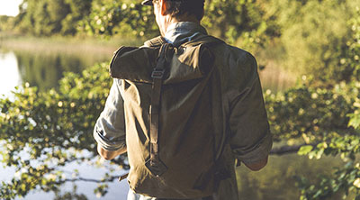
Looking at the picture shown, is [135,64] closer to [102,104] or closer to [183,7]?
[183,7]

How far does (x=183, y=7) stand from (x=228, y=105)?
45 centimetres

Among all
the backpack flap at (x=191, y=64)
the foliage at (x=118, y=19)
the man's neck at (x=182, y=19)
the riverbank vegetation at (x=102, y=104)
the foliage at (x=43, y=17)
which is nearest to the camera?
the backpack flap at (x=191, y=64)

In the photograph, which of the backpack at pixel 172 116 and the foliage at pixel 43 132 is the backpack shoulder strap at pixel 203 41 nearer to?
the backpack at pixel 172 116

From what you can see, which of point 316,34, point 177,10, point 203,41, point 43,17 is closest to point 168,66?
point 203,41

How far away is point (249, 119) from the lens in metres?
1.69

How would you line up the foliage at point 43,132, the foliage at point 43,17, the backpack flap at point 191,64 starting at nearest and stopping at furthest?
the backpack flap at point 191,64 < the foliage at point 43,132 < the foliage at point 43,17

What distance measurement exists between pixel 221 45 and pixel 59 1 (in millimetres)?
42111

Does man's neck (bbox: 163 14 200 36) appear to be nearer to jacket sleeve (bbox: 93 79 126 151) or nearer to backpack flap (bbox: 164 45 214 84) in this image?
backpack flap (bbox: 164 45 214 84)

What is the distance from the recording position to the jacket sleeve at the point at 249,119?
5.47 feet

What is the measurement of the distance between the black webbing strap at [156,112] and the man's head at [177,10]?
171 mm

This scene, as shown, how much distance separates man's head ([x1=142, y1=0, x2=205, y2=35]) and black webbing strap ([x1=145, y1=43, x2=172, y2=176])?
171 mm

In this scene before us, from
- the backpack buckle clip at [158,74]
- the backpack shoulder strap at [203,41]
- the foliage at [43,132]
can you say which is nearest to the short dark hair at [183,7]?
the backpack shoulder strap at [203,41]

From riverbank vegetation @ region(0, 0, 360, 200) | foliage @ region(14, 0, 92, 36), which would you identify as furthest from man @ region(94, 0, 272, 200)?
foliage @ region(14, 0, 92, 36)

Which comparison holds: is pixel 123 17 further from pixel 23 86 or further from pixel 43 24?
pixel 43 24
